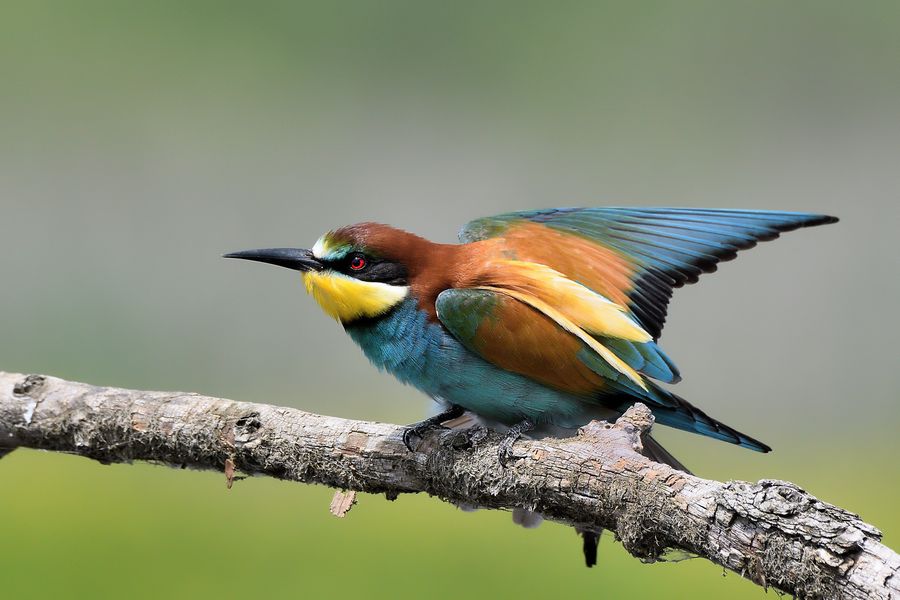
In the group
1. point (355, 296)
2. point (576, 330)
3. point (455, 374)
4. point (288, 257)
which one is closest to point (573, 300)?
point (576, 330)

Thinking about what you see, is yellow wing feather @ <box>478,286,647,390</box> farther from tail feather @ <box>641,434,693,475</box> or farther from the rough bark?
the rough bark

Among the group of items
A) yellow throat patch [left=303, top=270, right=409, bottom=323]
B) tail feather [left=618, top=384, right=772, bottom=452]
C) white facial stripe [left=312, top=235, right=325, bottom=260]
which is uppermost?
white facial stripe [left=312, top=235, right=325, bottom=260]

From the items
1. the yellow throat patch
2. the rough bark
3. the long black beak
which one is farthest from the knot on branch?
the yellow throat patch

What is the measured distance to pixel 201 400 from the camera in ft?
4.93

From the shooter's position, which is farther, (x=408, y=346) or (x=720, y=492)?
(x=408, y=346)

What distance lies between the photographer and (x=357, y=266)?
149 cm

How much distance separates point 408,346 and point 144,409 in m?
0.41

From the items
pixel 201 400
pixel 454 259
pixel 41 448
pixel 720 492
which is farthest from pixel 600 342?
pixel 41 448

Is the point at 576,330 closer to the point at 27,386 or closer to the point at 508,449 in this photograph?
the point at 508,449

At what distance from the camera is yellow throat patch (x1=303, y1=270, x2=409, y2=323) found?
147 centimetres

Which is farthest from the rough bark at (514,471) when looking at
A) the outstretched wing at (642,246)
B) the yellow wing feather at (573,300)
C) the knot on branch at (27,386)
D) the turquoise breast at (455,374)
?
the outstretched wing at (642,246)

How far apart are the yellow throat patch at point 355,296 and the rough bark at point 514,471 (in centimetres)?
17

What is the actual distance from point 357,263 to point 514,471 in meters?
0.44

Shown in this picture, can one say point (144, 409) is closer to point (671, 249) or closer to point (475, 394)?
point (475, 394)
